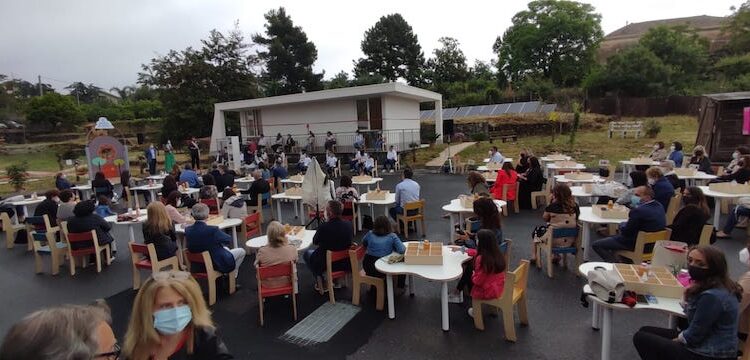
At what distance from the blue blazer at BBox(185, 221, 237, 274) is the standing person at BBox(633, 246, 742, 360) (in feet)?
16.0

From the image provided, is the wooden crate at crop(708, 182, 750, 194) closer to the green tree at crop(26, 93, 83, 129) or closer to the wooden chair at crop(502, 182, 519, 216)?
the wooden chair at crop(502, 182, 519, 216)

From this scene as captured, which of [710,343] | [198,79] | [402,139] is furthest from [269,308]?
[198,79]

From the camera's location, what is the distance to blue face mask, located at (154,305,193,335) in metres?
2.41

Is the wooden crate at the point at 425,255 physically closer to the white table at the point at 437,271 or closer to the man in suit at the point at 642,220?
the white table at the point at 437,271

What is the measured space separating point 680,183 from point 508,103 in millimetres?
26383

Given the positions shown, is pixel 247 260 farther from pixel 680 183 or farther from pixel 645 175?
pixel 680 183

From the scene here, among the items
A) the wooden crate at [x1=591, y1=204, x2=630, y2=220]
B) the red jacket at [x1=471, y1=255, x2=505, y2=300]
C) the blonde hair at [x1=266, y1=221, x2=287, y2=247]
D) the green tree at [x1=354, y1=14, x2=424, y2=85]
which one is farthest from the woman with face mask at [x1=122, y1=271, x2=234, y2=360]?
the green tree at [x1=354, y1=14, x2=424, y2=85]

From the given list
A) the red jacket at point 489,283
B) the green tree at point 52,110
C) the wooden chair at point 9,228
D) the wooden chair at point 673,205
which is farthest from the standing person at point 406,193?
the green tree at point 52,110

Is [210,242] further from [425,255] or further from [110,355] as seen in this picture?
[110,355]

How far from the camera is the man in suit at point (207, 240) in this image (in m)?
5.25

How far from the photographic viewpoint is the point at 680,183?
27.8 ft

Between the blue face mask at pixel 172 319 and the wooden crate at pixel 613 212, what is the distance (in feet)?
19.7

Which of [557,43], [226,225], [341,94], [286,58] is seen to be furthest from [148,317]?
[557,43]

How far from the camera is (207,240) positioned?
528 cm
